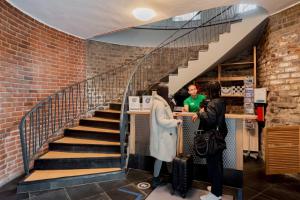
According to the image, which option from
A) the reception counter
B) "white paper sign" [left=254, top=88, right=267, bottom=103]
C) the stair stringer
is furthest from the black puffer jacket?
the stair stringer

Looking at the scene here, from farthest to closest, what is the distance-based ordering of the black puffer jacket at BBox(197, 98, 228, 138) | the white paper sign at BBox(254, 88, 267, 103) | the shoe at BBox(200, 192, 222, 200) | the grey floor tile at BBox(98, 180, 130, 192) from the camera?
the white paper sign at BBox(254, 88, 267, 103) → the grey floor tile at BBox(98, 180, 130, 192) → the shoe at BBox(200, 192, 222, 200) → the black puffer jacket at BBox(197, 98, 228, 138)

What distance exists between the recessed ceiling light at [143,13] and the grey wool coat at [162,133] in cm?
154

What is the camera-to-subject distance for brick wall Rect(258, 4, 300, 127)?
3234 millimetres

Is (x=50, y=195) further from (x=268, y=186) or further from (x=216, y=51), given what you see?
(x=216, y=51)

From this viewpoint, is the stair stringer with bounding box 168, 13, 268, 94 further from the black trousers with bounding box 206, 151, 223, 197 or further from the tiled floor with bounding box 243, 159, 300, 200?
the black trousers with bounding box 206, 151, 223, 197

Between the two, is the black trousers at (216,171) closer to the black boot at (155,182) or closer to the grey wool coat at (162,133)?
the grey wool coat at (162,133)

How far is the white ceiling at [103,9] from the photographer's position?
2989mm

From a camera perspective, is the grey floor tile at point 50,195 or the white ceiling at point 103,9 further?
the white ceiling at point 103,9

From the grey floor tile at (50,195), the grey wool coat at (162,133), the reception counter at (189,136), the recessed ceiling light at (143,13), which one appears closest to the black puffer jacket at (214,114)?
the reception counter at (189,136)

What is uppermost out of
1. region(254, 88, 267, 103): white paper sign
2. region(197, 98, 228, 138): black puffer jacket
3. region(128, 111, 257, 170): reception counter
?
region(254, 88, 267, 103): white paper sign

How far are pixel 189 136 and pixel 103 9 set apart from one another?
2.45 metres

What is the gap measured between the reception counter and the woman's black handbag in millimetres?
415

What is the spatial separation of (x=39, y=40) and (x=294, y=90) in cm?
454

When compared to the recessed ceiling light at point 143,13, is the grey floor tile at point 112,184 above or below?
below
